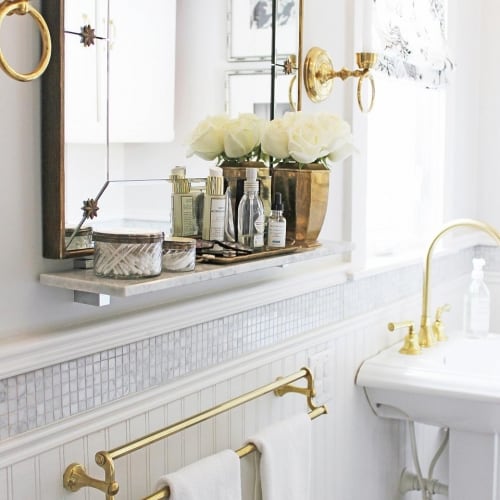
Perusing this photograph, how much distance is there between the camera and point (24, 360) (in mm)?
1211

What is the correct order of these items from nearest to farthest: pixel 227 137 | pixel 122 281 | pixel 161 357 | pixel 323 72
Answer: pixel 122 281 → pixel 161 357 → pixel 227 137 → pixel 323 72

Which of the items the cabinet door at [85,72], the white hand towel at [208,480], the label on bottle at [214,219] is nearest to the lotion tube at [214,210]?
the label on bottle at [214,219]

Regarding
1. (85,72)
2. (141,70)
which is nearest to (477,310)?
(141,70)

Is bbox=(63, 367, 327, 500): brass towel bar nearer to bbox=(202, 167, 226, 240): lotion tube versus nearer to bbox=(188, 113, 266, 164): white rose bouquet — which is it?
bbox=(202, 167, 226, 240): lotion tube

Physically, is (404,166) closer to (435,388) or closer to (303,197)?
(435,388)

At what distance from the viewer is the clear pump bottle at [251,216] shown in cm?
157

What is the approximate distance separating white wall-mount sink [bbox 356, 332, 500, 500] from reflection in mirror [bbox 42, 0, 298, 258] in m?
0.85

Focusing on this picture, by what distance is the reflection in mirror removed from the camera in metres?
1.24

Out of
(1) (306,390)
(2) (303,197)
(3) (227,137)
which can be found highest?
(3) (227,137)

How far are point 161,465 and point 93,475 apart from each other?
18cm

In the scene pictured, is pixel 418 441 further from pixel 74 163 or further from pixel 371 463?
pixel 74 163

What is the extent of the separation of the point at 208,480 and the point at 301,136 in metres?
0.64

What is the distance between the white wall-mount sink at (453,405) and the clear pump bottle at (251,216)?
729 millimetres

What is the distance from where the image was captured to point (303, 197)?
1.68 metres
